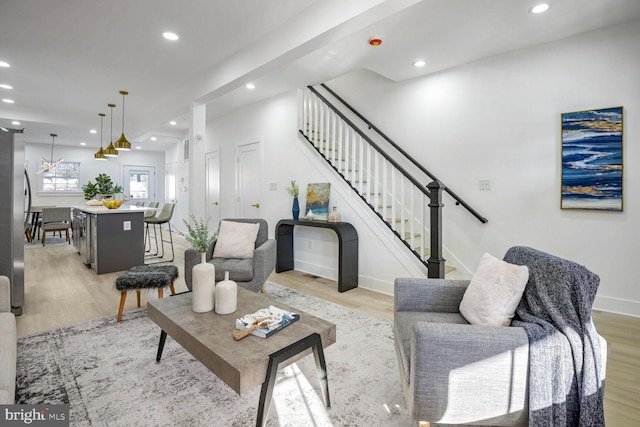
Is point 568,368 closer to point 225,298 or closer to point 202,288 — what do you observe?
point 225,298

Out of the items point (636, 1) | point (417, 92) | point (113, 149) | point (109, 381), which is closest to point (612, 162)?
point (636, 1)

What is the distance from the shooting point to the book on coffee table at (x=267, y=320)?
1.60 metres

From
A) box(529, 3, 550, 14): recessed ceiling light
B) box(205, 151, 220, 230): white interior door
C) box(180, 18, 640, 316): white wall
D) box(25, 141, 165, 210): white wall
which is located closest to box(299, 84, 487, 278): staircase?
box(180, 18, 640, 316): white wall

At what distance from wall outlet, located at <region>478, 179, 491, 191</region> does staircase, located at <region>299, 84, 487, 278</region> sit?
0.87ft

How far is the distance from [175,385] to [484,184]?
355 centimetres

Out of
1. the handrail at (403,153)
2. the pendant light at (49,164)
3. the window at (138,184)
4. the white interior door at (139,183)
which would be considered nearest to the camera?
the handrail at (403,153)

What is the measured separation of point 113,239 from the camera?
14.8 ft

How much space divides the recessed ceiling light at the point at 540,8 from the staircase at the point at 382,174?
1.61 metres

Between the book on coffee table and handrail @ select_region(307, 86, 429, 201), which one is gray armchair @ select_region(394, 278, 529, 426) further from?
handrail @ select_region(307, 86, 429, 201)

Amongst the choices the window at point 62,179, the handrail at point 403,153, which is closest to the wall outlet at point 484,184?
the handrail at point 403,153

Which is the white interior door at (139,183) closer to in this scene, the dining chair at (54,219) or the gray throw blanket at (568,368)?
the dining chair at (54,219)

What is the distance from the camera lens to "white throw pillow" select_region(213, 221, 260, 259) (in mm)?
3371

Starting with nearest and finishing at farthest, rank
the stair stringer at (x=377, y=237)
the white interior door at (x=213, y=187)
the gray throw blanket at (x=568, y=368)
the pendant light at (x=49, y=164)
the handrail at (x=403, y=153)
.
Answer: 1. the gray throw blanket at (x=568, y=368)
2. the stair stringer at (x=377, y=237)
3. the handrail at (x=403, y=153)
4. the white interior door at (x=213, y=187)
5. the pendant light at (x=49, y=164)

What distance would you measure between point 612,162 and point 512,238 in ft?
3.62
